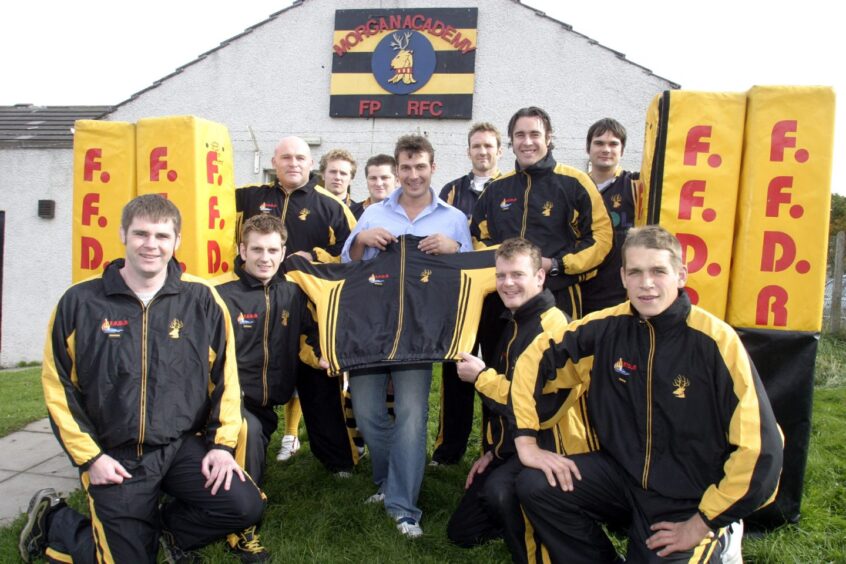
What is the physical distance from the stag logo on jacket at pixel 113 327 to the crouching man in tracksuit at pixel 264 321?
2.53ft

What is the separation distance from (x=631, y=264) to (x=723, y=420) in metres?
0.78

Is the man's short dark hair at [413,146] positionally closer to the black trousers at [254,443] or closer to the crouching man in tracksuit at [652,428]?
the crouching man in tracksuit at [652,428]

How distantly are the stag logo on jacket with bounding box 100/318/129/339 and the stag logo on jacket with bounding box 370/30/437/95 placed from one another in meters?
7.22

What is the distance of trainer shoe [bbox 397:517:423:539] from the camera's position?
348 centimetres

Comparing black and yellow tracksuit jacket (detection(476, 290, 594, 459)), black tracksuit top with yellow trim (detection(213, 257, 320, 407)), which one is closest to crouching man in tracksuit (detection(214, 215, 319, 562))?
black tracksuit top with yellow trim (detection(213, 257, 320, 407))

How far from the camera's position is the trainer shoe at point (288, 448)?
4762mm

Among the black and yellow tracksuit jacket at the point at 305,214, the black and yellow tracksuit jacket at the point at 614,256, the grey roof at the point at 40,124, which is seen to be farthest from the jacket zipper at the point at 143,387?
the grey roof at the point at 40,124

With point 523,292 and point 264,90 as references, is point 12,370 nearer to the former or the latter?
point 264,90

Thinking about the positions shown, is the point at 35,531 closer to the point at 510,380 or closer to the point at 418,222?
the point at 510,380

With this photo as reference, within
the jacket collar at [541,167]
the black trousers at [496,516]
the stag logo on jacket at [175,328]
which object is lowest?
the black trousers at [496,516]

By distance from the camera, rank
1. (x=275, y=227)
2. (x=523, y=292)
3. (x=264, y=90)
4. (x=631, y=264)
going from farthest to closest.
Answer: (x=264, y=90) < (x=275, y=227) < (x=523, y=292) < (x=631, y=264)

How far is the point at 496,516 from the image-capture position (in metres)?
3.23

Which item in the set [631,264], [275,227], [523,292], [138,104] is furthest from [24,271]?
[631,264]

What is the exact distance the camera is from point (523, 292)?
11.1 feet
